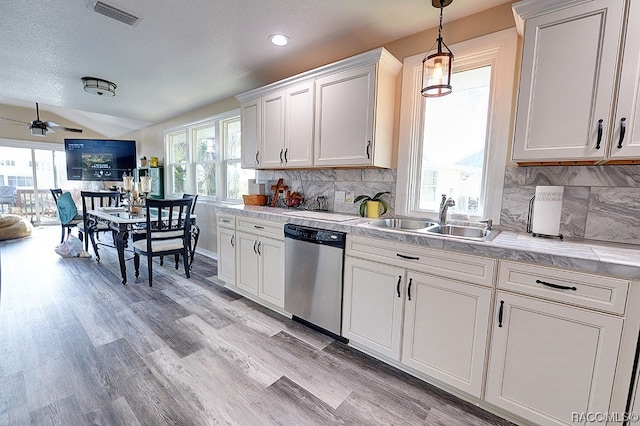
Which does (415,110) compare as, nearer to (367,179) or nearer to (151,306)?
(367,179)

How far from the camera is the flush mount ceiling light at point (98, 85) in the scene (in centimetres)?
331

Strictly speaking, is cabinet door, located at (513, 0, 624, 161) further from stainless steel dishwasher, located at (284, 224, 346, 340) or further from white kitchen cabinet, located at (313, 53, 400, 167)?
stainless steel dishwasher, located at (284, 224, 346, 340)

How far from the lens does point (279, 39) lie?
92.6 inches

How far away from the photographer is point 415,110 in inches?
88.7

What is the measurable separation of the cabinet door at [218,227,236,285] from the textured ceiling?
1816mm

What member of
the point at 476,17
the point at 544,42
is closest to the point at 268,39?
the point at 476,17

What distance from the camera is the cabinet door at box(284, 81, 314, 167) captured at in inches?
101

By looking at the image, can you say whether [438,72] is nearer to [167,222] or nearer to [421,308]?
[421,308]

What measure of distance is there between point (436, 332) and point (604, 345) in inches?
27.8

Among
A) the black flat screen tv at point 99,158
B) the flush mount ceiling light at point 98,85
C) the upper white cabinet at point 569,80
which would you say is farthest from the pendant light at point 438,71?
the black flat screen tv at point 99,158

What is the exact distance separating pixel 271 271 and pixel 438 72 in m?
2.04

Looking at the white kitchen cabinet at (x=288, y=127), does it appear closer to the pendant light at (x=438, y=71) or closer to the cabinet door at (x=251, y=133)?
the cabinet door at (x=251, y=133)

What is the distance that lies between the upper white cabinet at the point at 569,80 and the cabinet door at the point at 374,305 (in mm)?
1105

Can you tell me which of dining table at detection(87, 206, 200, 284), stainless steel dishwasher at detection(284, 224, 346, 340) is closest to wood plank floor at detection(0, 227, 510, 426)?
stainless steel dishwasher at detection(284, 224, 346, 340)
